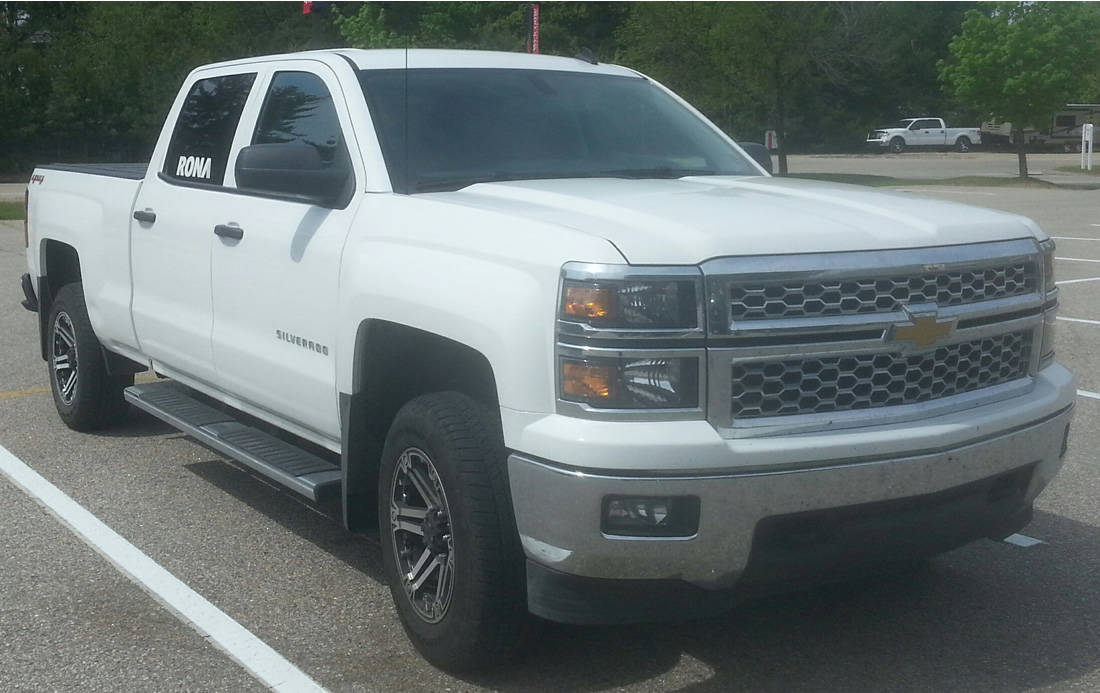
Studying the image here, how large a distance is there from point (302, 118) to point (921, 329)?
2.66m

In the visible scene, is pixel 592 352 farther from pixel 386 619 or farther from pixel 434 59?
pixel 434 59

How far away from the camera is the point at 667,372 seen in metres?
3.43

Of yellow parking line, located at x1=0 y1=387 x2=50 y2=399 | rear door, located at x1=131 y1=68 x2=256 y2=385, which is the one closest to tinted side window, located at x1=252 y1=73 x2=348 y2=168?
rear door, located at x1=131 y1=68 x2=256 y2=385

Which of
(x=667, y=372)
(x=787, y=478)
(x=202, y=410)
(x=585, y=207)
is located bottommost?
(x=202, y=410)

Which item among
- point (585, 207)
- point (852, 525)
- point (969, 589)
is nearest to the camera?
point (852, 525)

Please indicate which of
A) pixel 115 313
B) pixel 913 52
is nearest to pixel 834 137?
pixel 913 52

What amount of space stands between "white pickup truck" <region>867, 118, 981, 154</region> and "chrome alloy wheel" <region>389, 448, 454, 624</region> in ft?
196

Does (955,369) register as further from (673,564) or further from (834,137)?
(834,137)

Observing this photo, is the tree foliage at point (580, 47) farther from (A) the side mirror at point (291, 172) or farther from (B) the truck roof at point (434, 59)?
(A) the side mirror at point (291, 172)

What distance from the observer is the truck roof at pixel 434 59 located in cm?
511

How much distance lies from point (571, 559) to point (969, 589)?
1.97 metres

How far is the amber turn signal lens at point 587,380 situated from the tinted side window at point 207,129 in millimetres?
2625

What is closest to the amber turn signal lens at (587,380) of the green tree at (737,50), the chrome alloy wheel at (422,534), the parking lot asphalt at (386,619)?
the chrome alloy wheel at (422,534)

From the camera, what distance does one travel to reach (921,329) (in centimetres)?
366
